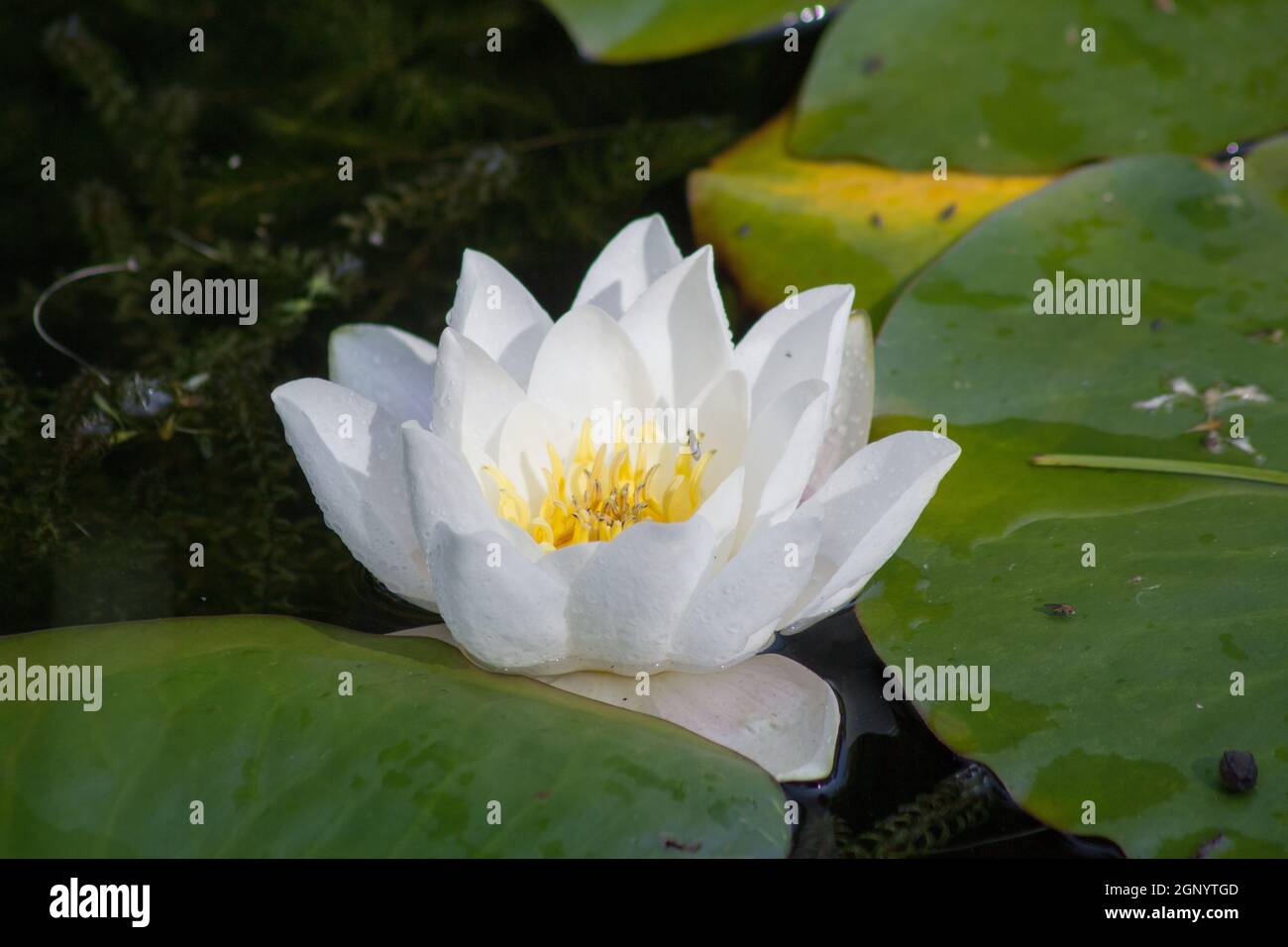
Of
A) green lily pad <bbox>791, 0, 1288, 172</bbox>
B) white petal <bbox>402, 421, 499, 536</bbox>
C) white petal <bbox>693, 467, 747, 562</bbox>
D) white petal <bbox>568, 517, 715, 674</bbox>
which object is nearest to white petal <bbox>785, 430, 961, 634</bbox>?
white petal <bbox>693, 467, 747, 562</bbox>

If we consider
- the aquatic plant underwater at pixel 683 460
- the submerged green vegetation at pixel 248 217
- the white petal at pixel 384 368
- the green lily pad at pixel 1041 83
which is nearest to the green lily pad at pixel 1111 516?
the aquatic plant underwater at pixel 683 460

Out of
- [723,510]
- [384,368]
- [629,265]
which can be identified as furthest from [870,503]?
[384,368]

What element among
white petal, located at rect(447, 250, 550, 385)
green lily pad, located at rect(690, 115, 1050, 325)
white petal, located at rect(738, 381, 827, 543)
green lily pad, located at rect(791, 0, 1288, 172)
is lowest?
white petal, located at rect(738, 381, 827, 543)

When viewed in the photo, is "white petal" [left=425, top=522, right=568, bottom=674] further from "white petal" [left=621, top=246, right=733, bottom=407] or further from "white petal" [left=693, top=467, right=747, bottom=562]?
"white petal" [left=621, top=246, right=733, bottom=407]

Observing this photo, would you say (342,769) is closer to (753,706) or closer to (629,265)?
(753,706)

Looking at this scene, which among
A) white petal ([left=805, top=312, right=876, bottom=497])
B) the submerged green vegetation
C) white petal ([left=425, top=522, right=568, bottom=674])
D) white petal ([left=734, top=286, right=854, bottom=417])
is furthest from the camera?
the submerged green vegetation
